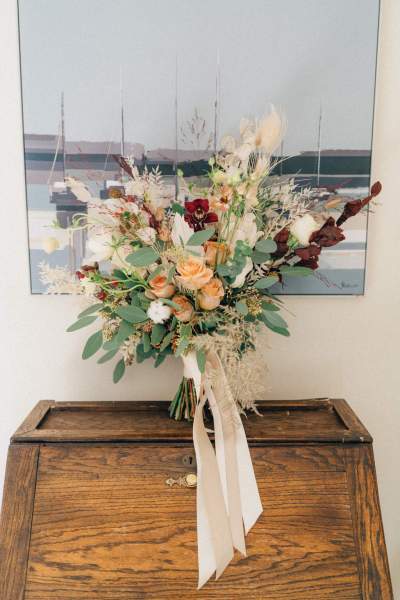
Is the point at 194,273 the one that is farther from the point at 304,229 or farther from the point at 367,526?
the point at 367,526

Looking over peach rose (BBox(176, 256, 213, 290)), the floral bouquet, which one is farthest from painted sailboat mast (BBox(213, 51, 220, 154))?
peach rose (BBox(176, 256, 213, 290))

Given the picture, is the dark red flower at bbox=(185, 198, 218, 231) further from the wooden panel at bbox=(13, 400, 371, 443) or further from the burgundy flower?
the wooden panel at bbox=(13, 400, 371, 443)

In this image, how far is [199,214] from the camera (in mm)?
927

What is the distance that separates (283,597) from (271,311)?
0.58 m

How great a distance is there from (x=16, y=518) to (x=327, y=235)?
883 mm

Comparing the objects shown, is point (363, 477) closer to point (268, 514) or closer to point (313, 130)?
point (268, 514)

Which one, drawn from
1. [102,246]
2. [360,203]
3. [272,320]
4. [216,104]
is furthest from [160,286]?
[216,104]

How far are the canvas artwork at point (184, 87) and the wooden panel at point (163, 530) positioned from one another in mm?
619

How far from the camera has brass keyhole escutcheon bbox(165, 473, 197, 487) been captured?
1011 mm

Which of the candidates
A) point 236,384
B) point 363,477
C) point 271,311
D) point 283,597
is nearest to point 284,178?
point 271,311

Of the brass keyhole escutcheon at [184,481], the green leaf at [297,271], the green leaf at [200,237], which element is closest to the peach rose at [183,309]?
the green leaf at [200,237]

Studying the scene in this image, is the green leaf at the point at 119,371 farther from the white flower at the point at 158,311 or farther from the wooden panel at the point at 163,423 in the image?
the white flower at the point at 158,311

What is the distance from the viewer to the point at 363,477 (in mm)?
1028

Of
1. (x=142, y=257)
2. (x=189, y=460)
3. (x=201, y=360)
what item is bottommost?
(x=189, y=460)
